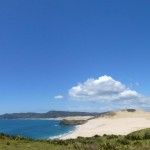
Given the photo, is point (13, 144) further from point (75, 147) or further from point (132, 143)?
point (132, 143)

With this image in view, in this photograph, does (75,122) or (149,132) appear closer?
(149,132)

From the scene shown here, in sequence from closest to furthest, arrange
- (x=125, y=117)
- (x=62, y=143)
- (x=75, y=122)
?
(x=62, y=143) < (x=125, y=117) < (x=75, y=122)

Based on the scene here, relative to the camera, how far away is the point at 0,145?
29.7 m

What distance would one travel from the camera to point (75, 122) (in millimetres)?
190750

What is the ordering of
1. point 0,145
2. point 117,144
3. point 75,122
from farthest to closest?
point 75,122, point 117,144, point 0,145

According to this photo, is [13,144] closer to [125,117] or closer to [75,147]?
[75,147]

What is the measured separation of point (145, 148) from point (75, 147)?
20.8ft

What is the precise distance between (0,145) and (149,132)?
16755 millimetres

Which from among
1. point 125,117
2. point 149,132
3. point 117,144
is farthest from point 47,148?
point 125,117

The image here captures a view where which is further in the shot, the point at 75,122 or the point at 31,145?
the point at 75,122

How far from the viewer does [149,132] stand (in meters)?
37.7

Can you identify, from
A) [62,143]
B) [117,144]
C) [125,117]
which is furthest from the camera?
[125,117]

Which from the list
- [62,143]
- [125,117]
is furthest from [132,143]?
[125,117]

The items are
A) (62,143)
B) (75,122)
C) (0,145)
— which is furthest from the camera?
(75,122)
